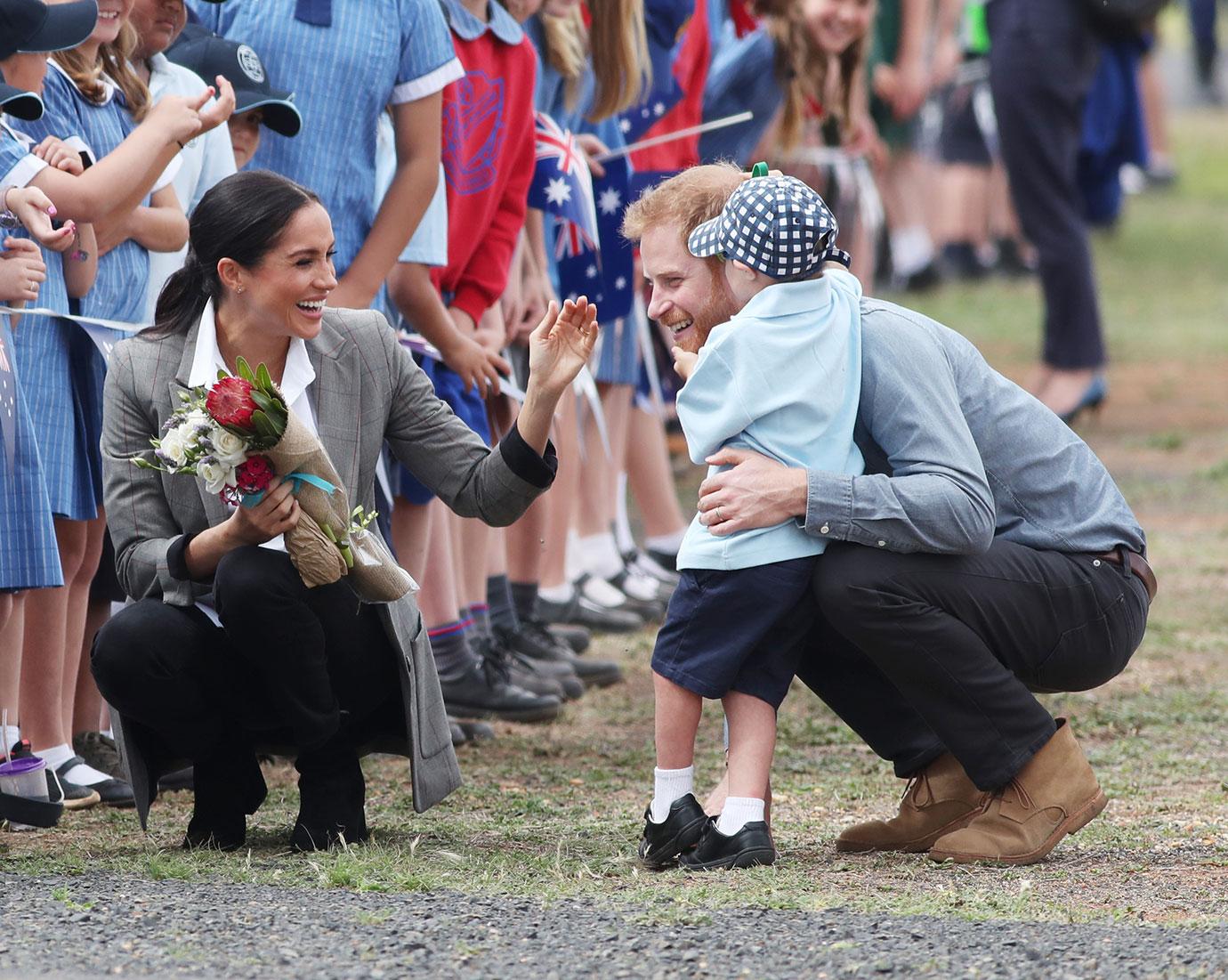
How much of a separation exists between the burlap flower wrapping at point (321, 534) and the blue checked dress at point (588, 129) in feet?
6.92

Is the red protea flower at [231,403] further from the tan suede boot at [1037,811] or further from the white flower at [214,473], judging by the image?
the tan suede boot at [1037,811]

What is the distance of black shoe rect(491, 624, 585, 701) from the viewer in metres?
5.59

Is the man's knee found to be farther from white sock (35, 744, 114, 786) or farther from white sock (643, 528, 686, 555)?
white sock (643, 528, 686, 555)

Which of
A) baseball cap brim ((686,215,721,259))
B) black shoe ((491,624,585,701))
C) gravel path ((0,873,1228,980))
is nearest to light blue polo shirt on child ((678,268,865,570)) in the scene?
baseball cap brim ((686,215,721,259))

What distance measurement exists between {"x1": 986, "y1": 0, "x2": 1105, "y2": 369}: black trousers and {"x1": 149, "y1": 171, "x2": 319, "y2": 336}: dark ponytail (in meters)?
6.36

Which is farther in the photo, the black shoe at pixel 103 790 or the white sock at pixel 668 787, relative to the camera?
the black shoe at pixel 103 790

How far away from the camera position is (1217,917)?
131 inches

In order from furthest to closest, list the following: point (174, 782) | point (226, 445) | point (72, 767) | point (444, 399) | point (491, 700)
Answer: point (491, 700), point (444, 399), point (174, 782), point (72, 767), point (226, 445)

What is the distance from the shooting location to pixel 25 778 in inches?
155

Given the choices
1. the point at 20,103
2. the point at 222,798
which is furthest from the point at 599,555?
the point at 20,103

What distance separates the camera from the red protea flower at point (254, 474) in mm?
3494

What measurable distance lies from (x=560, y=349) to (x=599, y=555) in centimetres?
307

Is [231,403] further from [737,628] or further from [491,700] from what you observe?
[491,700]

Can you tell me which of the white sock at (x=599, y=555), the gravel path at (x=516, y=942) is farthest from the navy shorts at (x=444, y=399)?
the gravel path at (x=516, y=942)
